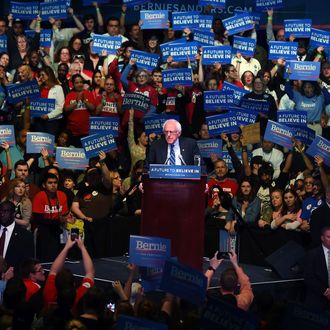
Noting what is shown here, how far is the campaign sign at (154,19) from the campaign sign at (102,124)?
287 cm

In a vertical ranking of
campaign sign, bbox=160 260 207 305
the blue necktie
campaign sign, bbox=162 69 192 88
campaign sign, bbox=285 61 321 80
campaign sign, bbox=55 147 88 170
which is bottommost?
campaign sign, bbox=160 260 207 305

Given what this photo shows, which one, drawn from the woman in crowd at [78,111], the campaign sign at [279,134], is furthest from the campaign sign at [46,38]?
the campaign sign at [279,134]

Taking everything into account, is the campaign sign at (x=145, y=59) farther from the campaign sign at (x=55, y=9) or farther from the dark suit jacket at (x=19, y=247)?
the dark suit jacket at (x=19, y=247)

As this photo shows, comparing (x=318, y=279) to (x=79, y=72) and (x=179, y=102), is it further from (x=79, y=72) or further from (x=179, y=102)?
(x=79, y=72)

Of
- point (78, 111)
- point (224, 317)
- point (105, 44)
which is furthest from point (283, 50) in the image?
point (224, 317)

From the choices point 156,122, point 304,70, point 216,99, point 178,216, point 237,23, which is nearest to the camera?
point 178,216

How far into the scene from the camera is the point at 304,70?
19547 millimetres

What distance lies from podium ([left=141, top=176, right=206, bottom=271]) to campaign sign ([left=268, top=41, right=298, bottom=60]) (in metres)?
6.75

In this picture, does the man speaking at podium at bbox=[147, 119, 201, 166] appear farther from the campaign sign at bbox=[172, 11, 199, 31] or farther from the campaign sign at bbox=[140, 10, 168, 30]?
the campaign sign at bbox=[140, 10, 168, 30]

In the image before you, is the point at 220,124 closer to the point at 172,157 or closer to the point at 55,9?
the point at 55,9

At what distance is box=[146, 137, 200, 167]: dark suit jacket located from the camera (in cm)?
1413

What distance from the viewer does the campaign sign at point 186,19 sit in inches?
813

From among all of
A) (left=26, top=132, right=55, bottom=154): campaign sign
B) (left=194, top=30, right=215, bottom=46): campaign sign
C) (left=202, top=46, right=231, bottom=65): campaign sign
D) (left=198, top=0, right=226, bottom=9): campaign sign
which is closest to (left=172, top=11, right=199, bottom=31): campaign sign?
(left=194, top=30, right=215, bottom=46): campaign sign

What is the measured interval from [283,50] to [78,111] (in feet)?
11.0
